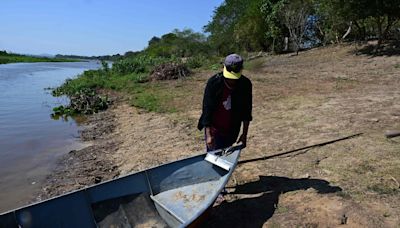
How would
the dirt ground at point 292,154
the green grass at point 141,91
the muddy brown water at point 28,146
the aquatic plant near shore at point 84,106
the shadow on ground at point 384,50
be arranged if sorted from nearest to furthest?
the dirt ground at point 292,154, the muddy brown water at point 28,146, the green grass at point 141,91, the aquatic plant near shore at point 84,106, the shadow on ground at point 384,50

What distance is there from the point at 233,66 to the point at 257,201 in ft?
5.42

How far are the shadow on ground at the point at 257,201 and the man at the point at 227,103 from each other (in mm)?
702

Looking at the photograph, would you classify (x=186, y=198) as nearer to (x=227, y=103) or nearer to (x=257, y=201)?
(x=257, y=201)

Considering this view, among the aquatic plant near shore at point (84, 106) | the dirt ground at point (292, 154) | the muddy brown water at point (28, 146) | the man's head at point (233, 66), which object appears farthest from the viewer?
the aquatic plant near shore at point (84, 106)

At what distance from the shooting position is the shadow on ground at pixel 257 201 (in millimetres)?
4320

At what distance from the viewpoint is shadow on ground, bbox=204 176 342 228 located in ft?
14.2

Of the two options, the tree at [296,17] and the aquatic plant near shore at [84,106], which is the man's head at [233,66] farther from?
the tree at [296,17]

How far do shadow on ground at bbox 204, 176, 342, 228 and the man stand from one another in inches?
27.7

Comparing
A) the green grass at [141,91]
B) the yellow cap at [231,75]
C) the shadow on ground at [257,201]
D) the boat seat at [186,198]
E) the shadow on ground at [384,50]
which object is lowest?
the shadow on ground at [384,50]

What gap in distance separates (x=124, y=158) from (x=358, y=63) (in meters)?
12.6

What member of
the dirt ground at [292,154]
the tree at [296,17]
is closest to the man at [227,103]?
the dirt ground at [292,154]

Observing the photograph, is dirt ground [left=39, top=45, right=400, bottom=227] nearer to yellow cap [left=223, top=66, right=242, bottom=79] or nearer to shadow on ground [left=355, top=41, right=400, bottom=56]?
yellow cap [left=223, top=66, right=242, bottom=79]

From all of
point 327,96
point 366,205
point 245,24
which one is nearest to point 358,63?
point 327,96

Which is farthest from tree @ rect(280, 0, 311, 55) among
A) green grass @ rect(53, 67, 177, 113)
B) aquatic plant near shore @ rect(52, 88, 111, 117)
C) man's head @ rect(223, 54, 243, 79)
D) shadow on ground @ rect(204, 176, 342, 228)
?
man's head @ rect(223, 54, 243, 79)
